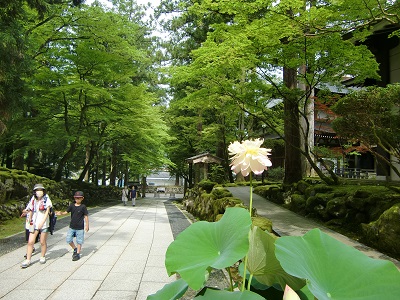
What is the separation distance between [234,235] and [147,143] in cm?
1992

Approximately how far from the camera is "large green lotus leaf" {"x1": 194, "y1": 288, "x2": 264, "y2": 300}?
0.82 meters

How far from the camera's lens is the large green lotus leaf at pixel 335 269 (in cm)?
83

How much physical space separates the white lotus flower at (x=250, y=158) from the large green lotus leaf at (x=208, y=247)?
16 cm

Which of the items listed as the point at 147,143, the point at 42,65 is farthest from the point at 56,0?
the point at 147,143

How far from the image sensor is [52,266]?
575 centimetres

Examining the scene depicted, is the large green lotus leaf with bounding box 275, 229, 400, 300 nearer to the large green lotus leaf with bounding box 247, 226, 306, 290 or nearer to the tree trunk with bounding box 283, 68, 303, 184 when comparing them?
the large green lotus leaf with bounding box 247, 226, 306, 290

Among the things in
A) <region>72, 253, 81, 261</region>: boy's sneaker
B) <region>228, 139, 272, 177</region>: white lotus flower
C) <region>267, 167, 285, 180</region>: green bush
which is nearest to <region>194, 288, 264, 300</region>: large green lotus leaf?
<region>228, 139, 272, 177</region>: white lotus flower

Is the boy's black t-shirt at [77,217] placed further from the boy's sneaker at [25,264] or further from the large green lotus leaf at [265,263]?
the large green lotus leaf at [265,263]

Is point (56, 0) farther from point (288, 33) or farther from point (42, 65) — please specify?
point (288, 33)

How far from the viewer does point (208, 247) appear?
3.54 feet

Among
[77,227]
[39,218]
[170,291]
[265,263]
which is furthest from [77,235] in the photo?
[265,263]

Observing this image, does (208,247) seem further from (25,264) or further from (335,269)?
(25,264)

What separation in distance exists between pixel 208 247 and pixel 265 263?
7.9 inches

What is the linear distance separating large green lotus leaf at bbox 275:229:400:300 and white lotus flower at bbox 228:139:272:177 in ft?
0.95
